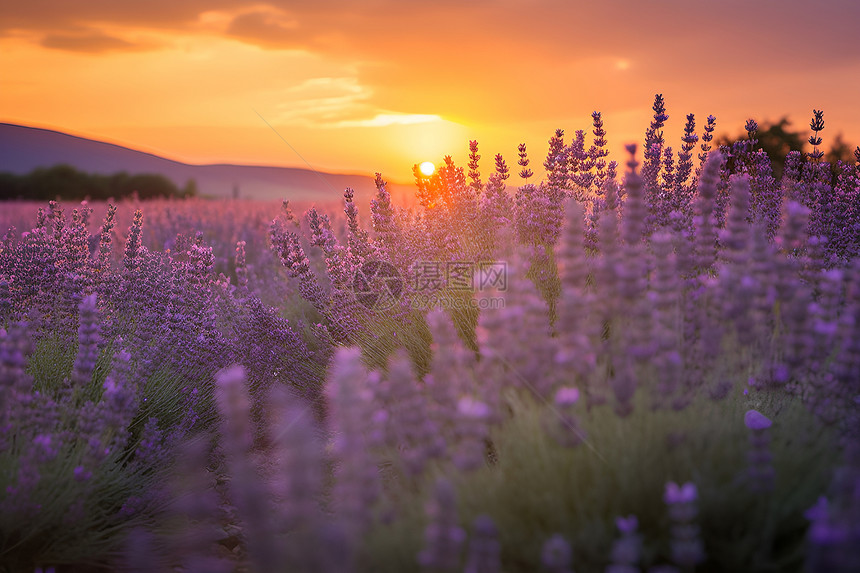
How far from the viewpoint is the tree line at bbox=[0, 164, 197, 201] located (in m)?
32.4

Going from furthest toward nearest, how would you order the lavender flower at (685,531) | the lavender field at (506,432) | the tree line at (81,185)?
the tree line at (81,185) < the lavender field at (506,432) < the lavender flower at (685,531)

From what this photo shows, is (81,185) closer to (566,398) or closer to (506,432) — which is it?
(506,432)

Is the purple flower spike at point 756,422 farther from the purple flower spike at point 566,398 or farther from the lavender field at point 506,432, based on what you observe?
the purple flower spike at point 566,398

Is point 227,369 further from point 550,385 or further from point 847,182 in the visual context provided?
point 847,182

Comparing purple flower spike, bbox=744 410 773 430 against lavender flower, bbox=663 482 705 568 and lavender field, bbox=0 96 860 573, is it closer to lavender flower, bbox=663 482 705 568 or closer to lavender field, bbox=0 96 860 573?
lavender field, bbox=0 96 860 573

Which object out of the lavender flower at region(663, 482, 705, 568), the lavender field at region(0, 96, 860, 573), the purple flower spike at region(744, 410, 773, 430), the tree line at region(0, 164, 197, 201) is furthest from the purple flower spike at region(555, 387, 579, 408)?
the tree line at region(0, 164, 197, 201)

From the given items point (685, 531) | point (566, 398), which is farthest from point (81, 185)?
point (685, 531)

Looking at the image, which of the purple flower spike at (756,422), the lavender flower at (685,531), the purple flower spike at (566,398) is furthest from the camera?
the purple flower spike at (756,422)

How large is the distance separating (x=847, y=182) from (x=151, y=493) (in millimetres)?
7137

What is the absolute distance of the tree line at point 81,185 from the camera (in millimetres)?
32406

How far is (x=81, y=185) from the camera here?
111 feet

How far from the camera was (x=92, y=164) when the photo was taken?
35.8 m

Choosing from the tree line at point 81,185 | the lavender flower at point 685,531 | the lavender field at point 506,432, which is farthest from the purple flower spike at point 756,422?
the tree line at point 81,185

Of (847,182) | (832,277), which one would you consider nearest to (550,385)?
(832,277)
